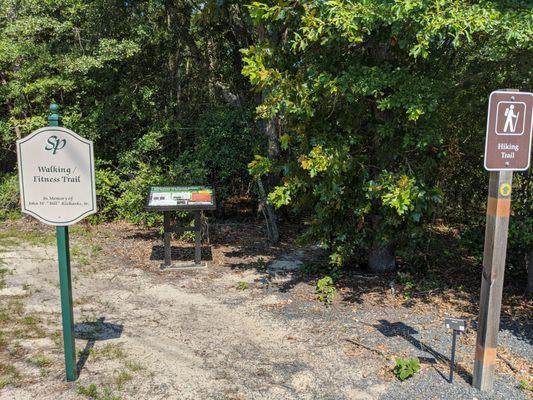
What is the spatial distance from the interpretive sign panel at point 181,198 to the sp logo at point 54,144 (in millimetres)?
3409

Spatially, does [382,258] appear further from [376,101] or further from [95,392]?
[95,392]

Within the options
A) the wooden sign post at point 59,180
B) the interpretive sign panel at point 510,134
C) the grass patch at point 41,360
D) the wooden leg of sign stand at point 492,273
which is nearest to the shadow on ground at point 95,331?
the grass patch at point 41,360

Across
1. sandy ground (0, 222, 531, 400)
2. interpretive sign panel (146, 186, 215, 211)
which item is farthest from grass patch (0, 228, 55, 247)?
interpretive sign panel (146, 186, 215, 211)

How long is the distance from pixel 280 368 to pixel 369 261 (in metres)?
3.02

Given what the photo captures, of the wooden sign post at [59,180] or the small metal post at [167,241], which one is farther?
the small metal post at [167,241]

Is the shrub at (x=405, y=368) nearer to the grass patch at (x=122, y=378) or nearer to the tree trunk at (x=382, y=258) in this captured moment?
the grass patch at (x=122, y=378)

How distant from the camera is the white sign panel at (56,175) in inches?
144

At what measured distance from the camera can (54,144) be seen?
145 inches

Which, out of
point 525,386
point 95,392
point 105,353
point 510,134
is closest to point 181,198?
point 105,353

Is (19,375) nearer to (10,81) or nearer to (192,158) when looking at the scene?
(192,158)

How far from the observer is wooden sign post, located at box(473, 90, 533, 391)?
3.52m

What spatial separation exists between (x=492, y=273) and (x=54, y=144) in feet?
11.2

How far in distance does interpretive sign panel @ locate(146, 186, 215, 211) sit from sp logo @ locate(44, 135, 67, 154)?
3.41m

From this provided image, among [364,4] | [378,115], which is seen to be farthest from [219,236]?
[364,4]
